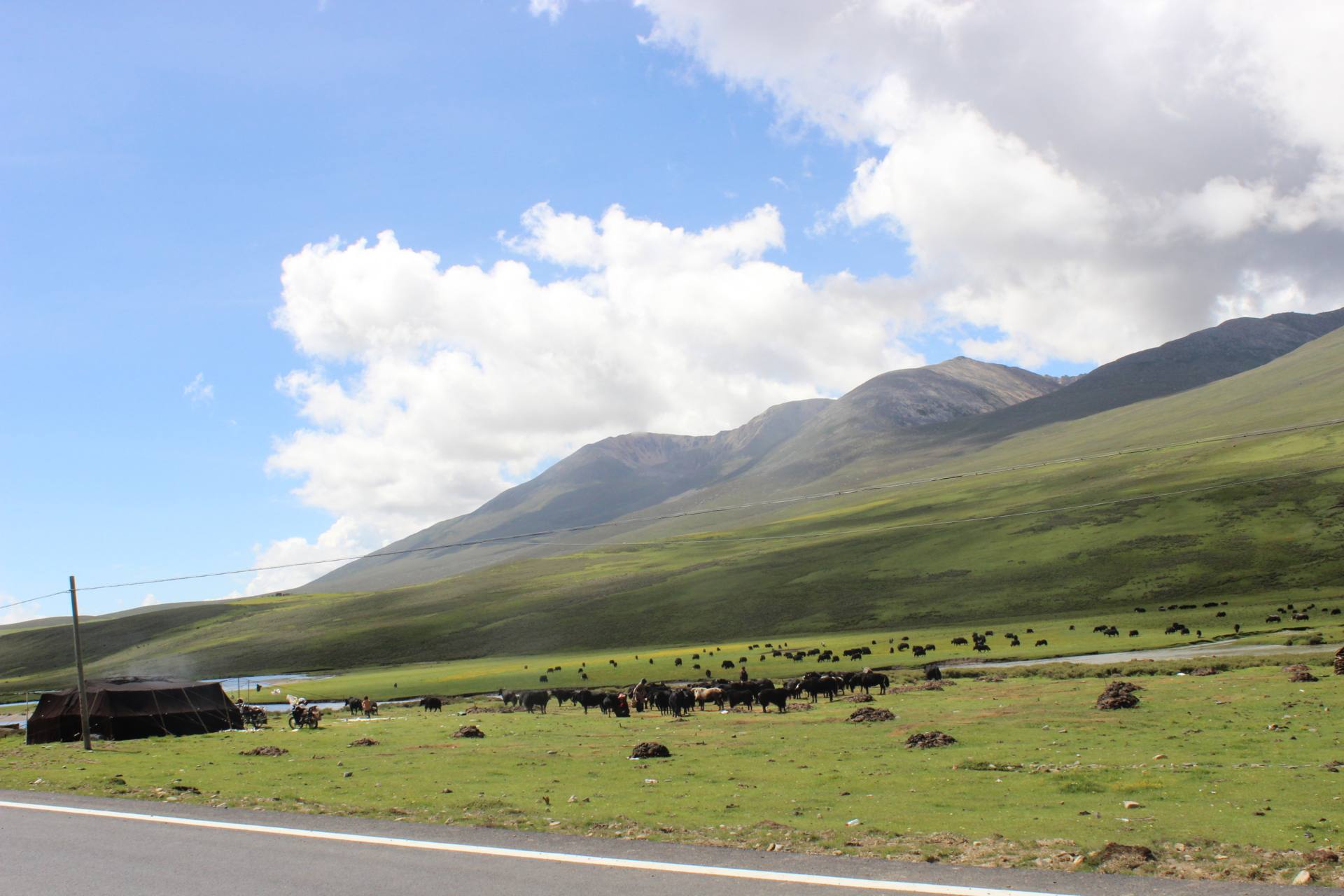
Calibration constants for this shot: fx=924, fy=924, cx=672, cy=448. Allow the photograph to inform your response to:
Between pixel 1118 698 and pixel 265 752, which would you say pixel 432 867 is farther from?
pixel 1118 698

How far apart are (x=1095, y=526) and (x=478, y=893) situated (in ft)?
484

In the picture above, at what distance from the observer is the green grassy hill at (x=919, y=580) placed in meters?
113

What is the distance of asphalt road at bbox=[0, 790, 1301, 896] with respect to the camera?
35.6 feet

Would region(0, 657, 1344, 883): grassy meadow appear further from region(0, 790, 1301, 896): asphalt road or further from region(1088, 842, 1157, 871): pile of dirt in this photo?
region(0, 790, 1301, 896): asphalt road

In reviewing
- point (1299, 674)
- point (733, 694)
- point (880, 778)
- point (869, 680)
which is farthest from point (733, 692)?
point (880, 778)

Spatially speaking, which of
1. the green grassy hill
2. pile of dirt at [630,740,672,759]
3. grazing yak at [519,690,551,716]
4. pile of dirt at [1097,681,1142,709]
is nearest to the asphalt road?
pile of dirt at [630,740,672,759]

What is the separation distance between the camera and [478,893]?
11.0 metres

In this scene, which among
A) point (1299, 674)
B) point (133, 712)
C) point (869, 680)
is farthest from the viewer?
point (869, 680)

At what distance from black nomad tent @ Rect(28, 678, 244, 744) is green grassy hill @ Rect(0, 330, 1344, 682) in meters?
80.1

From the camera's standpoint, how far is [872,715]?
1342 inches

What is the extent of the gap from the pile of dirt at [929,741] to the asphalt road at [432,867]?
14.9 meters

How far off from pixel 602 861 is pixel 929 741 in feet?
55.0

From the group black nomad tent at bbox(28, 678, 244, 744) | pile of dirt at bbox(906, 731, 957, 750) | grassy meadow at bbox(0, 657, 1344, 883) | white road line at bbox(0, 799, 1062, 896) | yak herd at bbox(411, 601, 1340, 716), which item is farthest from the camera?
yak herd at bbox(411, 601, 1340, 716)

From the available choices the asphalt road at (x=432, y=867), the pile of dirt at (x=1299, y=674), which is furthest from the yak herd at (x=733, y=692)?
the asphalt road at (x=432, y=867)
